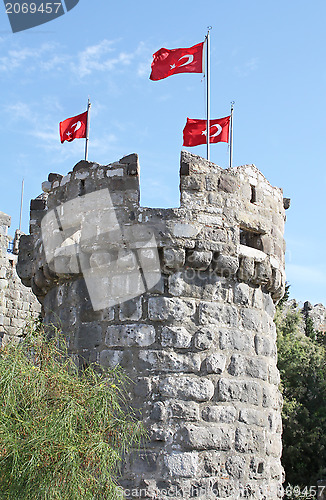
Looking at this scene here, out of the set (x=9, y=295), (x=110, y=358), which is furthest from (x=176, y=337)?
(x=9, y=295)

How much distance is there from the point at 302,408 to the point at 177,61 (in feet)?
34.1

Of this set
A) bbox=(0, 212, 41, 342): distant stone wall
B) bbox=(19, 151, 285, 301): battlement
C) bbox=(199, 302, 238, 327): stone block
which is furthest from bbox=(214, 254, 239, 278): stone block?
bbox=(0, 212, 41, 342): distant stone wall

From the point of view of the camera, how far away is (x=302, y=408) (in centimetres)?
1627

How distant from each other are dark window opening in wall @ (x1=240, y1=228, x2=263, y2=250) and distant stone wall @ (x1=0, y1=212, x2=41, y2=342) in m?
7.50

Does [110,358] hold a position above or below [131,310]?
below

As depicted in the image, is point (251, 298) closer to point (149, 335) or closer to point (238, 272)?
point (238, 272)

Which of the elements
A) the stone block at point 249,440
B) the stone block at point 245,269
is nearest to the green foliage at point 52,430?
the stone block at point 249,440

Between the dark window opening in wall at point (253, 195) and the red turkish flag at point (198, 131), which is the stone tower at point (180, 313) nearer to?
the dark window opening in wall at point (253, 195)

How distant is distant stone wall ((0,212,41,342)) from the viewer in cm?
1380

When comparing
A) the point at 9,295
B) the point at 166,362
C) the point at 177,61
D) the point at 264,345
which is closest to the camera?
the point at 166,362

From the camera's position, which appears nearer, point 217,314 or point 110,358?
point 110,358

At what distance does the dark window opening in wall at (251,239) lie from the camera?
7086mm

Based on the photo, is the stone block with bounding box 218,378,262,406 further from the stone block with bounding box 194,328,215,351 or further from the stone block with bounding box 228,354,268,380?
the stone block with bounding box 194,328,215,351

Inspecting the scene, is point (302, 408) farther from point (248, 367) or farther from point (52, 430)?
point (52, 430)
